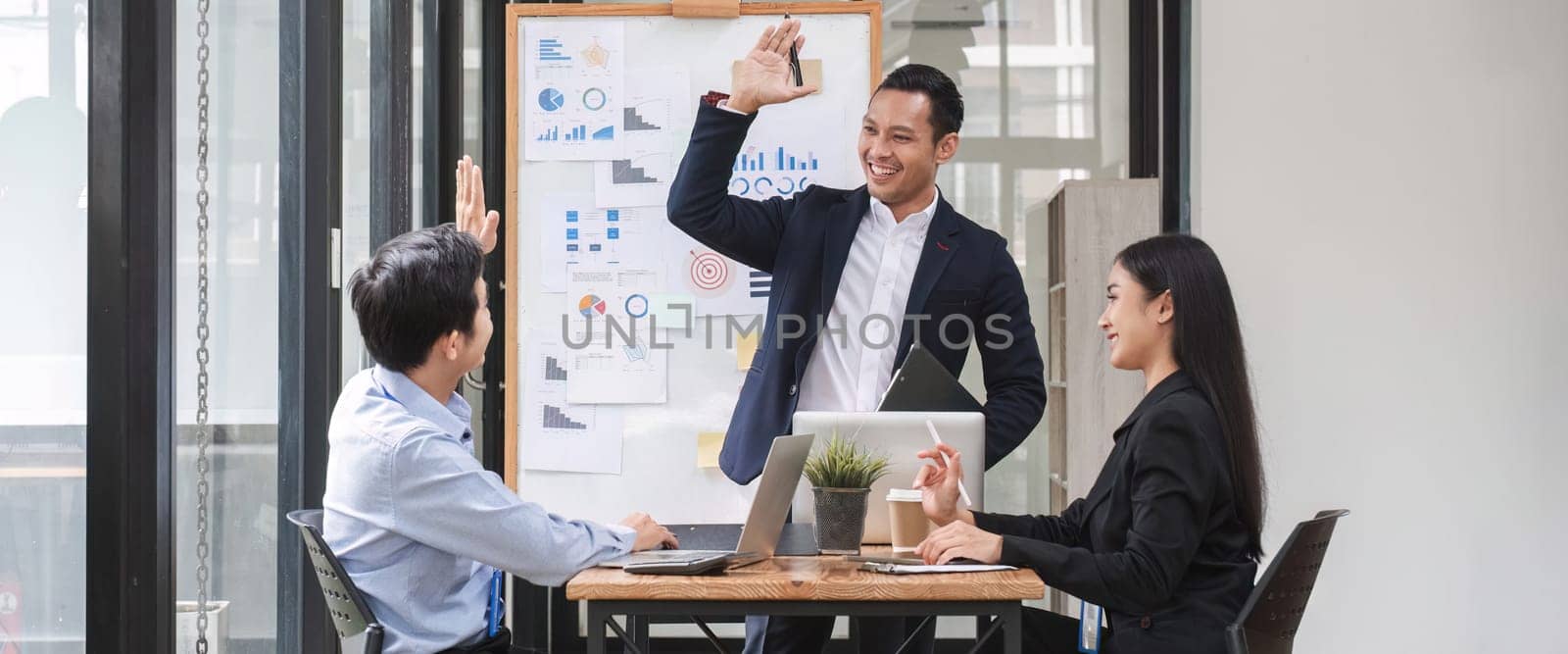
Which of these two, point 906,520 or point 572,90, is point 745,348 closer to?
point 572,90

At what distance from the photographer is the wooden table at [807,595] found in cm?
199

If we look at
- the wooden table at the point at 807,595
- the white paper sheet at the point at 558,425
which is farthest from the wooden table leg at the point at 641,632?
the white paper sheet at the point at 558,425

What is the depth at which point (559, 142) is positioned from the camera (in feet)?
12.6

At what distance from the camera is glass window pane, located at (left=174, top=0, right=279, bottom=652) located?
100 inches

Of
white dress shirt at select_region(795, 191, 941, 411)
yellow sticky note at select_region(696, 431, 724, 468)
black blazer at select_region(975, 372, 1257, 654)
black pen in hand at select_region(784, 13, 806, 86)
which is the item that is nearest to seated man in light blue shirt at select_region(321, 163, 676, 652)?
black blazer at select_region(975, 372, 1257, 654)

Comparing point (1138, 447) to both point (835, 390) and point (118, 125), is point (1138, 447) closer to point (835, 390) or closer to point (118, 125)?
point (835, 390)

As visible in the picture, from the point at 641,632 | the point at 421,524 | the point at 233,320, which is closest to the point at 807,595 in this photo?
the point at 421,524

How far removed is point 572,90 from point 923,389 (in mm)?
1625

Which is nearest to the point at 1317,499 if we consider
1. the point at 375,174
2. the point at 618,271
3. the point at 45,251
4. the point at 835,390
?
the point at 835,390

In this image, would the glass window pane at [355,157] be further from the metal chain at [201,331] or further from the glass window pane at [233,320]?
the metal chain at [201,331]

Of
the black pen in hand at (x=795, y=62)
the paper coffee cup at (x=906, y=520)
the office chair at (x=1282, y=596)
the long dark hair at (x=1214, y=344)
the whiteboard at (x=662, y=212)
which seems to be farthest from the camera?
the whiteboard at (x=662, y=212)

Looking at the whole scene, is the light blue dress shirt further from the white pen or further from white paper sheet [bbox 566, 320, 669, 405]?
white paper sheet [bbox 566, 320, 669, 405]

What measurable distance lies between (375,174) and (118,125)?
155 centimetres

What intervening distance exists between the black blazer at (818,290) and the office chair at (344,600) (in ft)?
4.18
